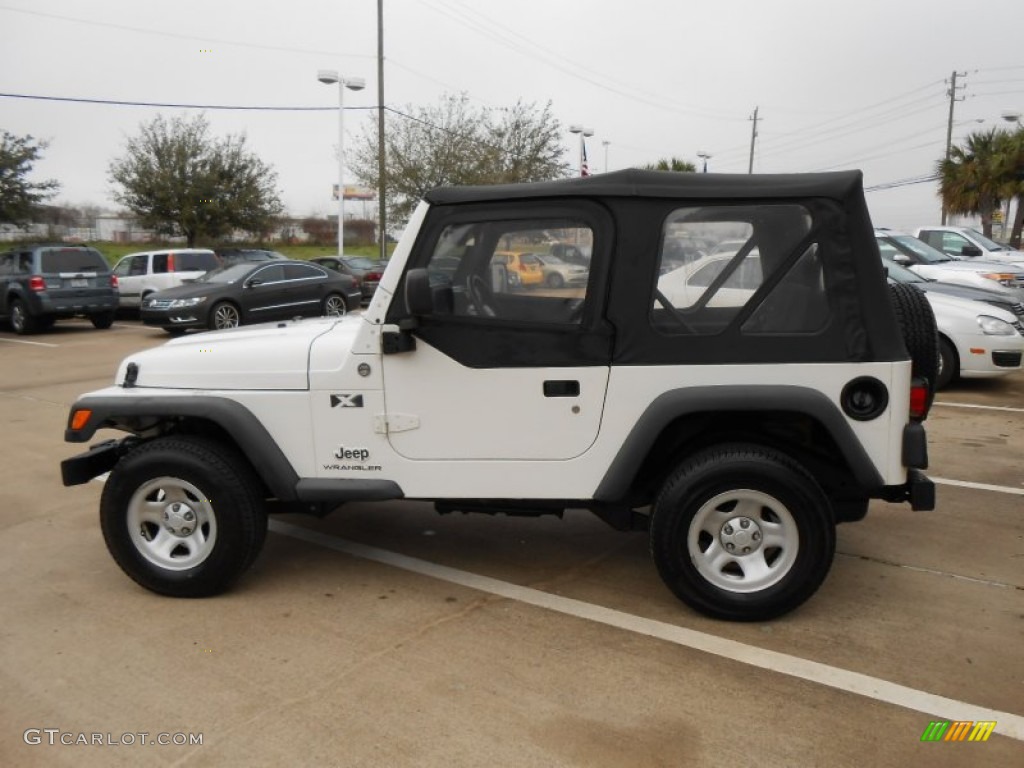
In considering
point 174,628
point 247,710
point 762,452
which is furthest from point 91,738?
point 762,452

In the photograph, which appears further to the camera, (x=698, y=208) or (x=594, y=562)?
(x=594, y=562)

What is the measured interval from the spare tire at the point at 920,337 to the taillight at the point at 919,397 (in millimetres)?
65

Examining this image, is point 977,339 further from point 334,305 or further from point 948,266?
point 334,305

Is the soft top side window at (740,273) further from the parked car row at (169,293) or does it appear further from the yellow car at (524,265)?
the parked car row at (169,293)

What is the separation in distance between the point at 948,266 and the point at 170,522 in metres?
12.7

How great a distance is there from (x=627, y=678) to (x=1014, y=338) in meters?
7.49

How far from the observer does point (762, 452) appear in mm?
3725

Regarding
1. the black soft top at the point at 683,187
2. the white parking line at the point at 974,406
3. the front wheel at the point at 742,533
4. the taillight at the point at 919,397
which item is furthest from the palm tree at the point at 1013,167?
the front wheel at the point at 742,533

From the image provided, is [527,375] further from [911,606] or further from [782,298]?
[911,606]

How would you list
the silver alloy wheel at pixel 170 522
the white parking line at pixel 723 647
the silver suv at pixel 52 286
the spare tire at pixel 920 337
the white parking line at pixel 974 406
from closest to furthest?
the white parking line at pixel 723 647
the spare tire at pixel 920 337
the silver alloy wheel at pixel 170 522
the white parking line at pixel 974 406
the silver suv at pixel 52 286

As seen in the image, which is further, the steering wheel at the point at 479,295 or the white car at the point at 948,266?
the white car at the point at 948,266

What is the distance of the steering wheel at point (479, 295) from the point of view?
3.85 m

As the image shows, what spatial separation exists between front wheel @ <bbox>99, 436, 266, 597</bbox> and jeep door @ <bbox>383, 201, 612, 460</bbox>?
0.84 metres

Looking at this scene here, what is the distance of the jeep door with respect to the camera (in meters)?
3.77
